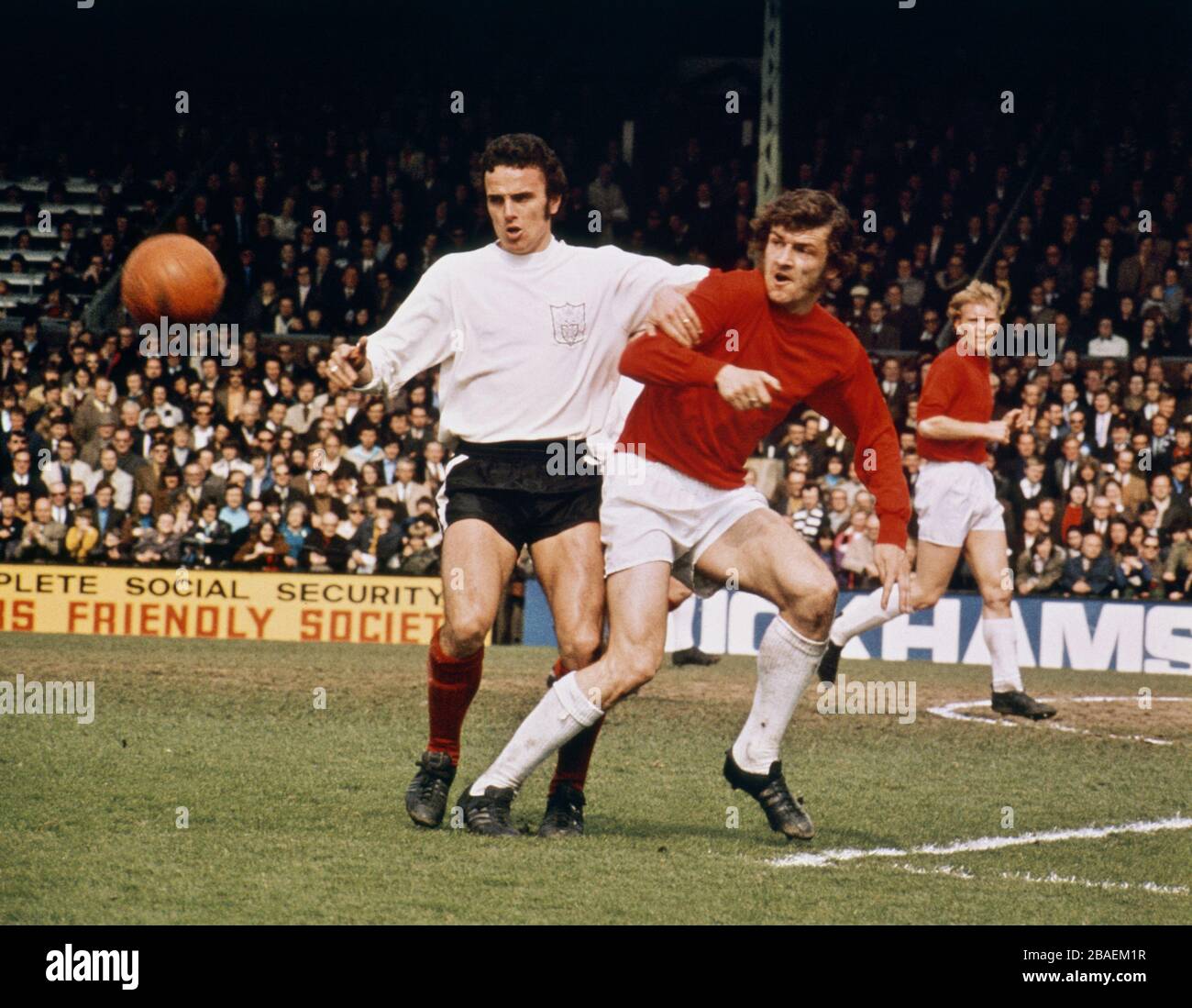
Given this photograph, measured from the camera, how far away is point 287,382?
56.2ft

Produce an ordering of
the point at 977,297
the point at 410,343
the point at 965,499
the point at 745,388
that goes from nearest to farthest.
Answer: the point at 745,388
the point at 410,343
the point at 977,297
the point at 965,499

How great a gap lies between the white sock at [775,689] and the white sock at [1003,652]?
13.4ft

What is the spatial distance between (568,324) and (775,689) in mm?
1400

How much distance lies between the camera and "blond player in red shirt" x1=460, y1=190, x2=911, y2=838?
5.79 meters

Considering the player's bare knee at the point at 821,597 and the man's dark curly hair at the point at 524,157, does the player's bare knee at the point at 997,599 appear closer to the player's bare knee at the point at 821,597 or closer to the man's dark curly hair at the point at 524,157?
the player's bare knee at the point at 821,597

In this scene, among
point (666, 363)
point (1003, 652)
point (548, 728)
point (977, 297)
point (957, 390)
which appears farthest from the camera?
point (1003, 652)

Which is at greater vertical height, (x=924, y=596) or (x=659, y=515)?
(x=659, y=515)

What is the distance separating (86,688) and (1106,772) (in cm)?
543

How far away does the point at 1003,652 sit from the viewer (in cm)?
999

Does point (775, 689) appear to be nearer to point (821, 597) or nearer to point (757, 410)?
point (821, 597)
